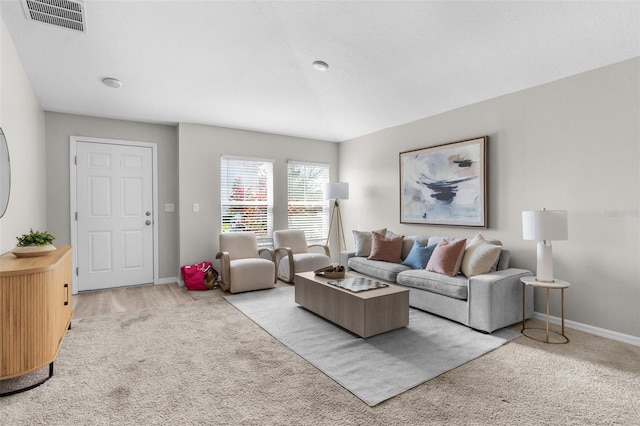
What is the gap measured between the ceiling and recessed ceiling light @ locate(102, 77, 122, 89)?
65 mm

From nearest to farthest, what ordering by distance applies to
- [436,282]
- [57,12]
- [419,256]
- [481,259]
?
[57,12], [481,259], [436,282], [419,256]

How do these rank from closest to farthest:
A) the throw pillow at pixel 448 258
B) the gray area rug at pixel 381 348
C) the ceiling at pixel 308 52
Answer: the gray area rug at pixel 381 348 < the ceiling at pixel 308 52 < the throw pillow at pixel 448 258

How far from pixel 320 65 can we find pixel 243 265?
9.18 ft

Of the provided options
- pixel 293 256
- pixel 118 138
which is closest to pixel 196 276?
pixel 293 256

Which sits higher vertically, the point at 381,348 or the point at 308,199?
the point at 308,199

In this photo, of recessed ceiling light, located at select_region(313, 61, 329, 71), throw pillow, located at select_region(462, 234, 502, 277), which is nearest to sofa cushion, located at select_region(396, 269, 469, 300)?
throw pillow, located at select_region(462, 234, 502, 277)

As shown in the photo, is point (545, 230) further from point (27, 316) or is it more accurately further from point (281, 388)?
point (27, 316)

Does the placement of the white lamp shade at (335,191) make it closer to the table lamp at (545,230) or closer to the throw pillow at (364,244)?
the throw pillow at (364,244)

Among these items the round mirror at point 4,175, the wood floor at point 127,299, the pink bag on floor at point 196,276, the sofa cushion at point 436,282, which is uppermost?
the round mirror at point 4,175

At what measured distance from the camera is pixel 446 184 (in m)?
4.45

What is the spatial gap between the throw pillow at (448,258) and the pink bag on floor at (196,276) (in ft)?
10.2

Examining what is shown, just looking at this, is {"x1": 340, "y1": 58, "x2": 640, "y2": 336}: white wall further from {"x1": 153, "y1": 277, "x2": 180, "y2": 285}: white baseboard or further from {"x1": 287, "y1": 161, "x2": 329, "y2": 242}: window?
{"x1": 153, "y1": 277, "x2": 180, "y2": 285}: white baseboard

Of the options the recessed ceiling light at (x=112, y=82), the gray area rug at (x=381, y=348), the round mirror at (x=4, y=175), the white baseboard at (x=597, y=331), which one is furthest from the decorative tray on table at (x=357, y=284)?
the recessed ceiling light at (x=112, y=82)

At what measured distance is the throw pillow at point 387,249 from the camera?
14.9 feet
